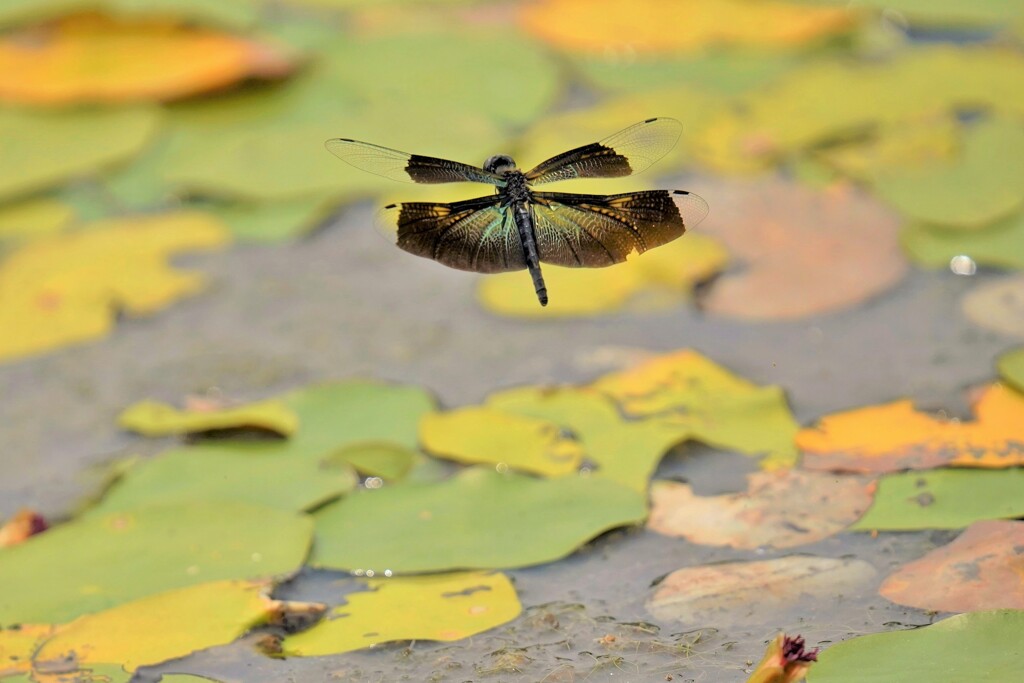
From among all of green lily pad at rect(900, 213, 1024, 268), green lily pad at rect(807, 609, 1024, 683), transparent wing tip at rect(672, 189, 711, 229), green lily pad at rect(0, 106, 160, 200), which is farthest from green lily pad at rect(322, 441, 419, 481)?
green lily pad at rect(0, 106, 160, 200)

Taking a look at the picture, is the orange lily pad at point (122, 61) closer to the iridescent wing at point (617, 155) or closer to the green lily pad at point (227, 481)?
the green lily pad at point (227, 481)

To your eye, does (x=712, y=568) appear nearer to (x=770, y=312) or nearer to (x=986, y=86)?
(x=770, y=312)

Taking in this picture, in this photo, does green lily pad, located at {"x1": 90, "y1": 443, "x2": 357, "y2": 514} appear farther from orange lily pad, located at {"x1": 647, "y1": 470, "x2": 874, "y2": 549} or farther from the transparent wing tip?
the transparent wing tip

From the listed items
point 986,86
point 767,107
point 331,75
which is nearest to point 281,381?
point 331,75

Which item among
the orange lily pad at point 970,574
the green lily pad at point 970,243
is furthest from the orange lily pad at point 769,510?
the green lily pad at point 970,243

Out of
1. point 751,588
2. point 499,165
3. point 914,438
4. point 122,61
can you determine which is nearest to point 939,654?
point 751,588

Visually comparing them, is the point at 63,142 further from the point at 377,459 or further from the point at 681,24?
the point at 681,24
